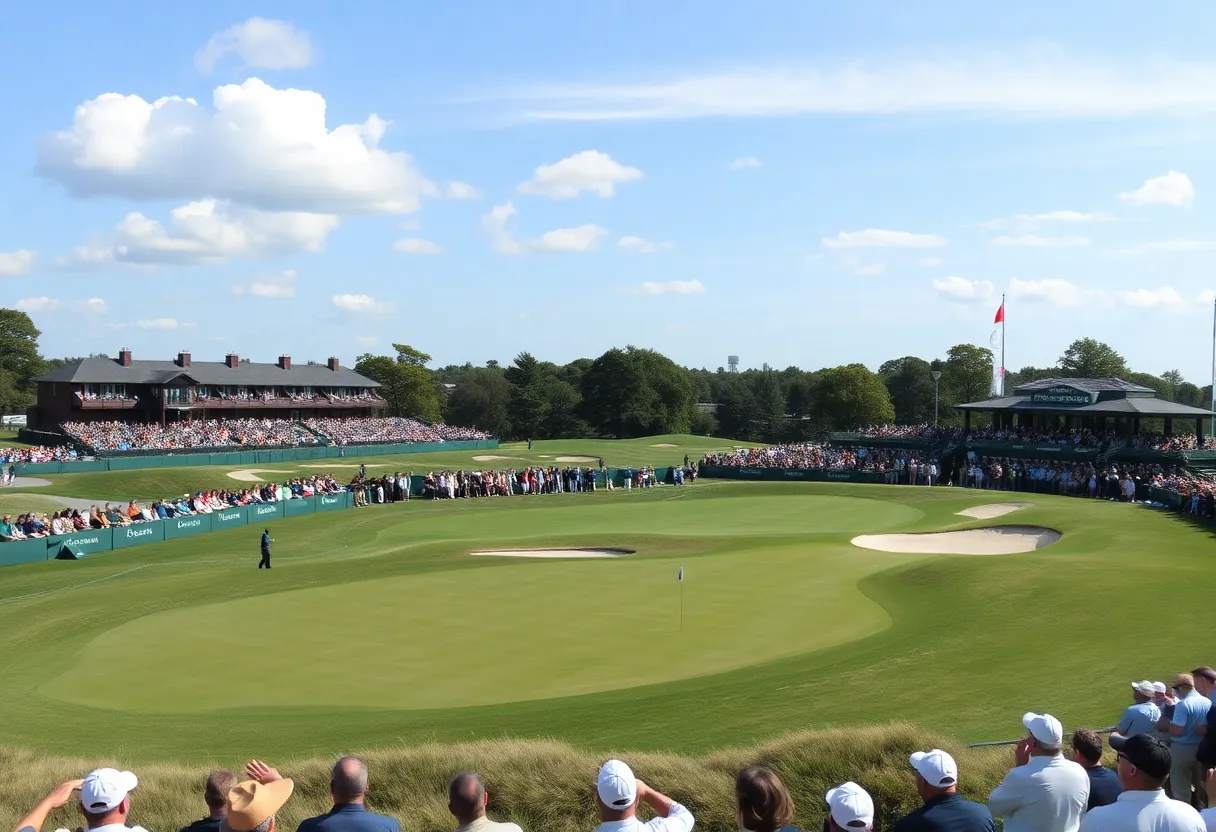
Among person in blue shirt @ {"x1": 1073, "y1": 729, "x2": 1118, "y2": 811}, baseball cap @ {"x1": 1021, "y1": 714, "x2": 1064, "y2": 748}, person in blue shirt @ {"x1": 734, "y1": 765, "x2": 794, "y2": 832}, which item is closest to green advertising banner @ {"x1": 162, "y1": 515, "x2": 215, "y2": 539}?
person in blue shirt @ {"x1": 1073, "y1": 729, "x2": 1118, "y2": 811}

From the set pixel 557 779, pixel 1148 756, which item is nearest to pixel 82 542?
pixel 557 779

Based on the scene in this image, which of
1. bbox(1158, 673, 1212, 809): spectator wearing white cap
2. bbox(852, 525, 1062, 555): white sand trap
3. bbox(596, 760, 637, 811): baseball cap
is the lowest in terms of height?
bbox(852, 525, 1062, 555): white sand trap

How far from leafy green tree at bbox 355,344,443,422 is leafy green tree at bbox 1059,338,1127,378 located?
78.6 meters

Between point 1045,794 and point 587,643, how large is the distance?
13723mm

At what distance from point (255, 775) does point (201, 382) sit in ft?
297

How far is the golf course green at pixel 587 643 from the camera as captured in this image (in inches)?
606

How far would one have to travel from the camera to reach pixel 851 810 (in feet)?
18.6

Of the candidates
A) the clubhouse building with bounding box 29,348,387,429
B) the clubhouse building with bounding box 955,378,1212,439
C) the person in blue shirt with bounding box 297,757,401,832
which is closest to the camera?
the person in blue shirt with bounding box 297,757,401,832

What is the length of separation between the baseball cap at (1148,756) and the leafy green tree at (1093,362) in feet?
395

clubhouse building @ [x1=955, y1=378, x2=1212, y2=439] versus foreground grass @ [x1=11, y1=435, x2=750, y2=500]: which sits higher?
clubhouse building @ [x1=955, y1=378, x2=1212, y2=439]

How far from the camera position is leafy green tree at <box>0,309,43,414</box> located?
117938 millimetres

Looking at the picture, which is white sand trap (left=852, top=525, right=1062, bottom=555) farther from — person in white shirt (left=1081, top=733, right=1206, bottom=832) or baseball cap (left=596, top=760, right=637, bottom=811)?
baseball cap (left=596, top=760, right=637, bottom=811)

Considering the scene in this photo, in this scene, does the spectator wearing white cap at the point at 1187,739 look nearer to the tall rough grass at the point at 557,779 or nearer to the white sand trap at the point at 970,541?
the tall rough grass at the point at 557,779

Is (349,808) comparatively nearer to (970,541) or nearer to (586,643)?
(586,643)
